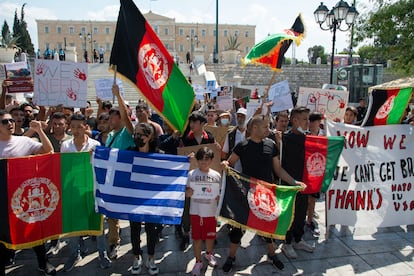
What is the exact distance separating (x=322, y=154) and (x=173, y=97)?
83.7 inches

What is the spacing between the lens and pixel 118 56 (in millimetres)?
4000

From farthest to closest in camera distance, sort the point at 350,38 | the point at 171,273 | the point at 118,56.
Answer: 1. the point at 350,38
2. the point at 171,273
3. the point at 118,56

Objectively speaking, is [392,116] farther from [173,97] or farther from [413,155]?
[173,97]

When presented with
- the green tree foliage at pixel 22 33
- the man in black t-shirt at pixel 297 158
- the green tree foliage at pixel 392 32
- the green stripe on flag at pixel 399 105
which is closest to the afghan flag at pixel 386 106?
the green stripe on flag at pixel 399 105

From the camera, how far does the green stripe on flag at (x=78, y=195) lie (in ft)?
13.6

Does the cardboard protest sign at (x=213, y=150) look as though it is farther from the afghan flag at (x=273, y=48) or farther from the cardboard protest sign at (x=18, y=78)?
the cardboard protest sign at (x=18, y=78)

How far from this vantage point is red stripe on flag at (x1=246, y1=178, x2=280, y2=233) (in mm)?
4215

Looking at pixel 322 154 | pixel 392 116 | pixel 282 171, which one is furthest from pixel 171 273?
pixel 392 116

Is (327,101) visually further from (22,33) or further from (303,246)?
(22,33)

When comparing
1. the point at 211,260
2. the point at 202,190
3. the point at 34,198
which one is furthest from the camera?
the point at 211,260

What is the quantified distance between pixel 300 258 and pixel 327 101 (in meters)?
4.66

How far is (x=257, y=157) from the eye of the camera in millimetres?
4258

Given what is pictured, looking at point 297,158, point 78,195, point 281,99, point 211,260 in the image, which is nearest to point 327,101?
point 281,99

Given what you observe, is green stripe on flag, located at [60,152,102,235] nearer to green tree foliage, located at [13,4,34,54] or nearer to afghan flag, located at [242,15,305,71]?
afghan flag, located at [242,15,305,71]
